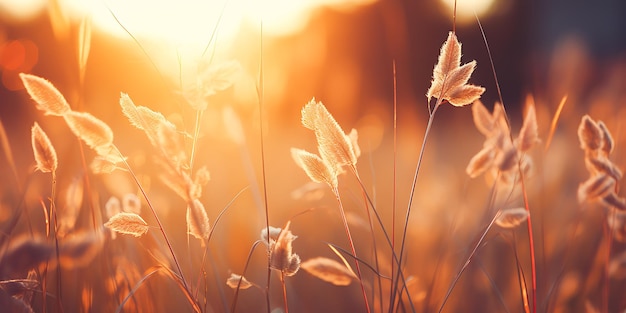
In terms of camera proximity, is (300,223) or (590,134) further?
(300,223)

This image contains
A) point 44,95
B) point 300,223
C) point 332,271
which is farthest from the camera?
point 300,223

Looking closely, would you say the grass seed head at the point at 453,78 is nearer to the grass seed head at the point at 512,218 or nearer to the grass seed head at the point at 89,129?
the grass seed head at the point at 512,218

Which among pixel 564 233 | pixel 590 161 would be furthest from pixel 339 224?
pixel 590 161

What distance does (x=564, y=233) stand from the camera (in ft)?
5.64

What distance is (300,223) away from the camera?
213cm

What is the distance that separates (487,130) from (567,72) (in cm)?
124

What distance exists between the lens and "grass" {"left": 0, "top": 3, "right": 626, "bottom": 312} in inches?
26.8

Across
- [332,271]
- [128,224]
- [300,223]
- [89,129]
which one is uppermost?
[89,129]

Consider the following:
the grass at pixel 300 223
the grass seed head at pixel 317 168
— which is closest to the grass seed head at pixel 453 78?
the grass at pixel 300 223

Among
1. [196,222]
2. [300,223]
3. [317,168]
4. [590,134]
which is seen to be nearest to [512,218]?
[590,134]

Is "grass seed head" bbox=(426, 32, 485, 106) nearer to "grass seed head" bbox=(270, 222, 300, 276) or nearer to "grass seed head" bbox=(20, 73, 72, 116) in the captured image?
"grass seed head" bbox=(270, 222, 300, 276)

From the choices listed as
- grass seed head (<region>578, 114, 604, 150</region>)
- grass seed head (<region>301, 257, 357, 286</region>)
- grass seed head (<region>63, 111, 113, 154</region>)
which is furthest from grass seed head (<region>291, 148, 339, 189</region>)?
grass seed head (<region>578, 114, 604, 150</region>)

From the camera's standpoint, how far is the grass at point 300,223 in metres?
0.68

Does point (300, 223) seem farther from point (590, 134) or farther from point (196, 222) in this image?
point (196, 222)
